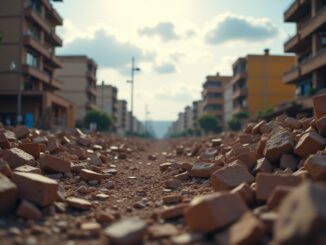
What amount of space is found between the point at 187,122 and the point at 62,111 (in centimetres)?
10067

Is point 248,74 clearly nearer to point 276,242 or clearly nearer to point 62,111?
point 62,111

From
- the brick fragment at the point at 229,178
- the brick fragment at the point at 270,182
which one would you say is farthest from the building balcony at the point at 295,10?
the brick fragment at the point at 270,182

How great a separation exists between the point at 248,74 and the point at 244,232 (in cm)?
5852

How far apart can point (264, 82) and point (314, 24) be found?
30.6m

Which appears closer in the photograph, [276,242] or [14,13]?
[276,242]

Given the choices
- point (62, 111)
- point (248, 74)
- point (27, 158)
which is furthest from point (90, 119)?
point (27, 158)

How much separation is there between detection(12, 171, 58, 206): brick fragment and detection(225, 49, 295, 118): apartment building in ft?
185

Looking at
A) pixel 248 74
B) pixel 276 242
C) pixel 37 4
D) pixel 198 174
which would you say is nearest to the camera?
pixel 276 242

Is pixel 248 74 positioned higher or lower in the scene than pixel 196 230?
higher

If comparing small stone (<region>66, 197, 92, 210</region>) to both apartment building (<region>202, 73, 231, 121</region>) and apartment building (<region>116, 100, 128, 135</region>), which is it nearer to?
apartment building (<region>202, 73, 231, 121</region>)

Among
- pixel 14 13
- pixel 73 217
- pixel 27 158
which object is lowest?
pixel 73 217

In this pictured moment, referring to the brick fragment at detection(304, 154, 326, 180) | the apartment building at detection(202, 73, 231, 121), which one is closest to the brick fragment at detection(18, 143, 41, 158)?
the brick fragment at detection(304, 154, 326, 180)

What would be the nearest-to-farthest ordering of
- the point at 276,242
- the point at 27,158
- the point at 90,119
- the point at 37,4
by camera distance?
the point at 276,242 < the point at 27,158 < the point at 37,4 < the point at 90,119

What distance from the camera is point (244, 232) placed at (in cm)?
341
